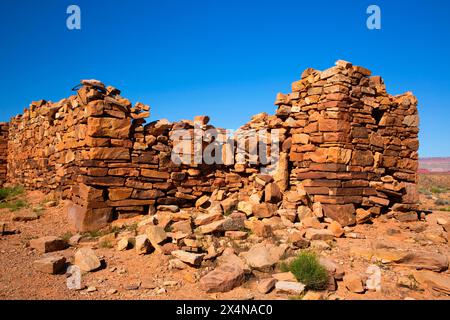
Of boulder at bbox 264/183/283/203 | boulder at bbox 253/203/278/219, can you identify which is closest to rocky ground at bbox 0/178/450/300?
boulder at bbox 253/203/278/219

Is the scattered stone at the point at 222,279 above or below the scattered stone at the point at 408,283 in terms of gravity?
above

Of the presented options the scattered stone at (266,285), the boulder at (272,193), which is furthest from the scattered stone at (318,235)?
the scattered stone at (266,285)

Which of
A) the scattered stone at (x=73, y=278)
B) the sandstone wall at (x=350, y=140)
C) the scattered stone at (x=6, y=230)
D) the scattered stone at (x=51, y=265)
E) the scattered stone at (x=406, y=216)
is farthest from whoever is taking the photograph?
the scattered stone at (x=406, y=216)

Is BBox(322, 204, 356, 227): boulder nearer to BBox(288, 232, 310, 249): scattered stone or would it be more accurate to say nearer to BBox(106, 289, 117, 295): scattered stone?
BBox(288, 232, 310, 249): scattered stone

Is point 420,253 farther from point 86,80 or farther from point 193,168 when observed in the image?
point 86,80

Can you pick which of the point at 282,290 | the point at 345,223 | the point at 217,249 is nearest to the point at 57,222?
the point at 217,249

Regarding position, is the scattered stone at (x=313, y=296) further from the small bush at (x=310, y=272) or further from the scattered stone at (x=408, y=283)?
the scattered stone at (x=408, y=283)

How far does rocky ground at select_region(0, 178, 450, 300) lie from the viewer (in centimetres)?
418

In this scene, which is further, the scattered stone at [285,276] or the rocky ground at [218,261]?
the scattered stone at [285,276]

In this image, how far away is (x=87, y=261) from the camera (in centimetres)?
484

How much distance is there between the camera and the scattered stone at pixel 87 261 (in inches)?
188

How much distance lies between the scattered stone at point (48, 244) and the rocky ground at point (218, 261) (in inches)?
0.6

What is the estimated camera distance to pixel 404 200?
26.2 ft

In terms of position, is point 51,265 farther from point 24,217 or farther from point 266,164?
point 266,164
